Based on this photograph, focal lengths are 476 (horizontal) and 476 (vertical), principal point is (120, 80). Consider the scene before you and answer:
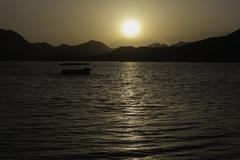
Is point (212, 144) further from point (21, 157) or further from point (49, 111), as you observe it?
point (49, 111)

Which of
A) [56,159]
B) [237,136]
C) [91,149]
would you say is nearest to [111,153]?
[91,149]

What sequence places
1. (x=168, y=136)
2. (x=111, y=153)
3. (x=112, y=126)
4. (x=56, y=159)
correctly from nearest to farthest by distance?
(x=56, y=159), (x=111, y=153), (x=168, y=136), (x=112, y=126)

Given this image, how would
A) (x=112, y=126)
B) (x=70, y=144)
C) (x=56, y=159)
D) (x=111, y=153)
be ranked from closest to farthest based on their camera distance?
1. (x=56, y=159)
2. (x=111, y=153)
3. (x=70, y=144)
4. (x=112, y=126)

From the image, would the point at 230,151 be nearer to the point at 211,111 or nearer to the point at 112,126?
the point at 112,126

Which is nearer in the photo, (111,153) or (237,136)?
(111,153)

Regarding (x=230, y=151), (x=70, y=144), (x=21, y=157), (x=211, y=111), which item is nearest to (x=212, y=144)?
(x=230, y=151)

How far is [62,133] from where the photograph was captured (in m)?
28.5

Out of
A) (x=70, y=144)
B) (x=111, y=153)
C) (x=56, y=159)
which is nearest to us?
(x=56, y=159)

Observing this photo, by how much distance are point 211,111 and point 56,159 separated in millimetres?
25163

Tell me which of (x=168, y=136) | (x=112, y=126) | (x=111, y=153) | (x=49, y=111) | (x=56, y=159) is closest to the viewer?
(x=56, y=159)

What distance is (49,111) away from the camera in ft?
139

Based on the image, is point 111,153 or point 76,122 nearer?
point 111,153

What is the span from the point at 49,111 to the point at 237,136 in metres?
19.5

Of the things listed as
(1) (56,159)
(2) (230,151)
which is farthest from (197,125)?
(1) (56,159)
